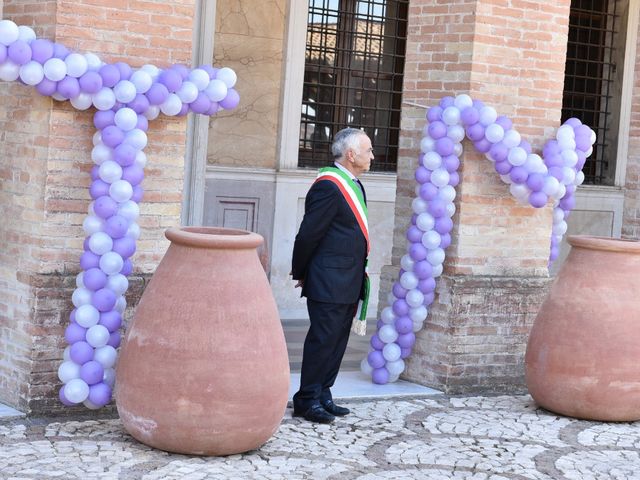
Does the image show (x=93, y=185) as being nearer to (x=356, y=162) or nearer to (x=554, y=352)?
(x=356, y=162)

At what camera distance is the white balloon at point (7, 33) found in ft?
18.4

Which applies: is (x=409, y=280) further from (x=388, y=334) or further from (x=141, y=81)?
(x=141, y=81)

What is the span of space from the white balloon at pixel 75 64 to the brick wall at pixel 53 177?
31 cm

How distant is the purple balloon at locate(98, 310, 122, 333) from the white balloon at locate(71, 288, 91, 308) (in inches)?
4.5

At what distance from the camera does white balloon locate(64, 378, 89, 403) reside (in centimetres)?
597

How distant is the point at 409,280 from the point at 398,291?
0.15 meters

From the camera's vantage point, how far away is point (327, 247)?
21.5 feet

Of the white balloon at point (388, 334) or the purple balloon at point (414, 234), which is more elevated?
the purple balloon at point (414, 234)

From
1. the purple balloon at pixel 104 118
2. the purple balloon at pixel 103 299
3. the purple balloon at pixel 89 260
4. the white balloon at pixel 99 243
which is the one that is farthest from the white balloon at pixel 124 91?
the purple balloon at pixel 103 299

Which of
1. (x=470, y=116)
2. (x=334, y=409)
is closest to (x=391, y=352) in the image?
(x=334, y=409)

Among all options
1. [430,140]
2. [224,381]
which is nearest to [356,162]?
[430,140]

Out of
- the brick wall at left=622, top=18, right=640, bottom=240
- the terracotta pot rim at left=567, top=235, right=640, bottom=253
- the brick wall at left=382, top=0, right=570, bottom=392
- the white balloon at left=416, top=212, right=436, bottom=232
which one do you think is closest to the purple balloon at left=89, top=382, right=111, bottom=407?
the white balloon at left=416, top=212, right=436, bottom=232

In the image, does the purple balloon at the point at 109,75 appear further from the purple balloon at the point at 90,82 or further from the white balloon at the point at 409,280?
the white balloon at the point at 409,280

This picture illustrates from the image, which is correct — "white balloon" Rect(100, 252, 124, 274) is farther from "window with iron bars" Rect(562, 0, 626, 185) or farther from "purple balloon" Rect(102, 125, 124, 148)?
"window with iron bars" Rect(562, 0, 626, 185)
